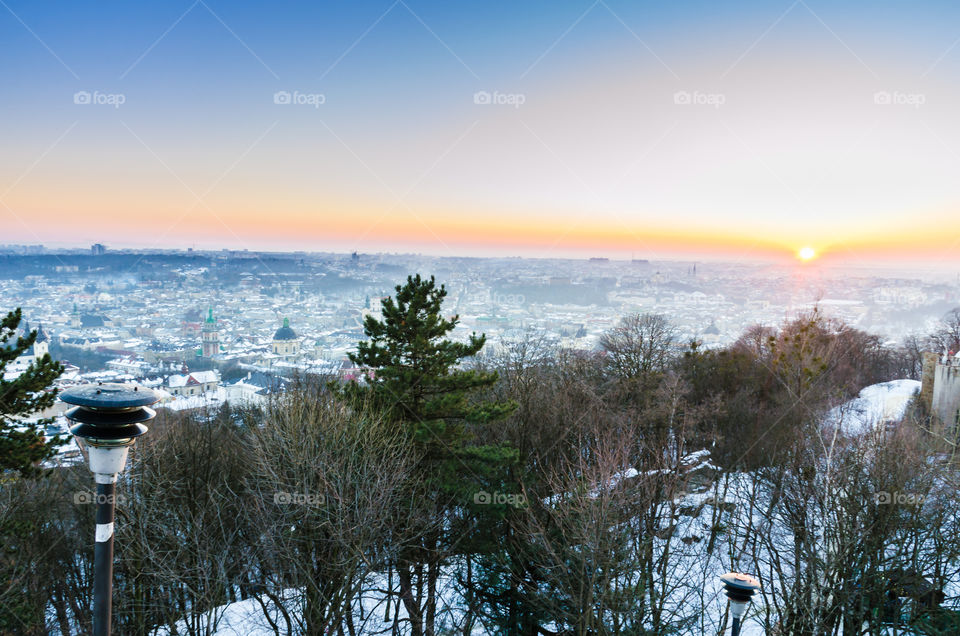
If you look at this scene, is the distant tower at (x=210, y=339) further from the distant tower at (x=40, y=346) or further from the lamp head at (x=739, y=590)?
the lamp head at (x=739, y=590)

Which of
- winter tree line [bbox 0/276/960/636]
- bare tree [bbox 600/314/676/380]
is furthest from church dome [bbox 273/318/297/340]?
bare tree [bbox 600/314/676/380]

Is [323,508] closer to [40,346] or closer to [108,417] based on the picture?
[108,417]

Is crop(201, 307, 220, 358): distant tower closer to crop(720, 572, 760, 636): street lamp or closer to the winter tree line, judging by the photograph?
the winter tree line

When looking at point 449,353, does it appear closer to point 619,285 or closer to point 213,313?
point 213,313

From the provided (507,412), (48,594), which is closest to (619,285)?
(507,412)

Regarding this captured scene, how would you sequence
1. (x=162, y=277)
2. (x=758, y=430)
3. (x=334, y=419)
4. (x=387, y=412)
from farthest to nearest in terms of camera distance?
(x=162, y=277) → (x=758, y=430) → (x=387, y=412) → (x=334, y=419)

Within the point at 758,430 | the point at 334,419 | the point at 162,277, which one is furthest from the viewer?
the point at 162,277
